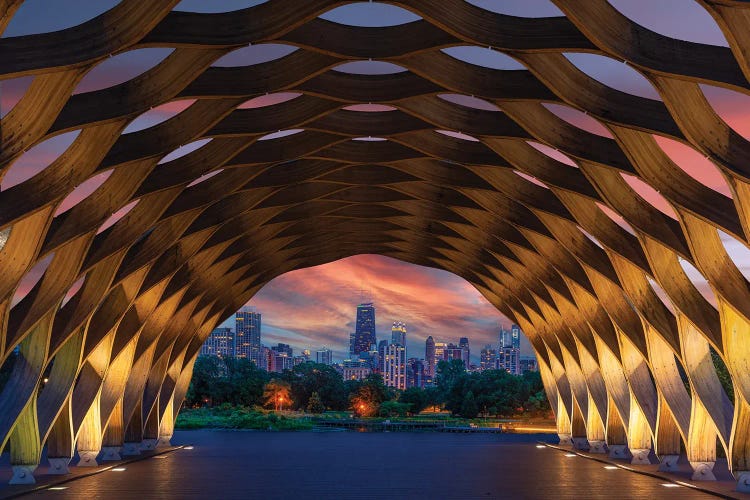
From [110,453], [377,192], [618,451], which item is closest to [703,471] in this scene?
[618,451]

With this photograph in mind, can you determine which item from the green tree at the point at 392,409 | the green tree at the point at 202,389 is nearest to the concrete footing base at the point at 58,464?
the green tree at the point at 202,389

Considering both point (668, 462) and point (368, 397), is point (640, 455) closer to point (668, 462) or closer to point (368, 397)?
point (668, 462)

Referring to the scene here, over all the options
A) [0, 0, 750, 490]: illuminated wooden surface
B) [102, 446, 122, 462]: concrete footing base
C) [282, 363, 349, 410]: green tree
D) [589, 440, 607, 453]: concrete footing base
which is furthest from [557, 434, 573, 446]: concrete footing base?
[282, 363, 349, 410]: green tree

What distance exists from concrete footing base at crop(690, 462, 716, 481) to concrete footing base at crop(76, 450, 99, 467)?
64.7ft

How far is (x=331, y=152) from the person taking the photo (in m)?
31.7

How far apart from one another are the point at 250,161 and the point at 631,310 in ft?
48.2

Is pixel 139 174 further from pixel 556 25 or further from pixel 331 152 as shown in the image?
pixel 556 25

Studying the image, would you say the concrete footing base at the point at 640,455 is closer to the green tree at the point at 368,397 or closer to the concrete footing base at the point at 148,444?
the concrete footing base at the point at 148,444

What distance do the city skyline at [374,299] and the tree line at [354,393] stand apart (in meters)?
9.30

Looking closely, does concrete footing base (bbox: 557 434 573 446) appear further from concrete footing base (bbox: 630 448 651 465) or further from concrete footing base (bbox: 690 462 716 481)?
concrete footing base (bbox: 690 462 716 481)

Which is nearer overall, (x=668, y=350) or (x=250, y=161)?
(x=250, y=161)

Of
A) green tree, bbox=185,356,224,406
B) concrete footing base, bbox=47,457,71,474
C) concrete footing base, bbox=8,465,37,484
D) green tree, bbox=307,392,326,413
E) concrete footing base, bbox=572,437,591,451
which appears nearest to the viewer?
concrete footing base, bbox=8,465,37,484

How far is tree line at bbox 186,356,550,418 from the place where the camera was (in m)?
91.8

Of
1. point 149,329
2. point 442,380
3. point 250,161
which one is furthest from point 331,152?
point 442,380
